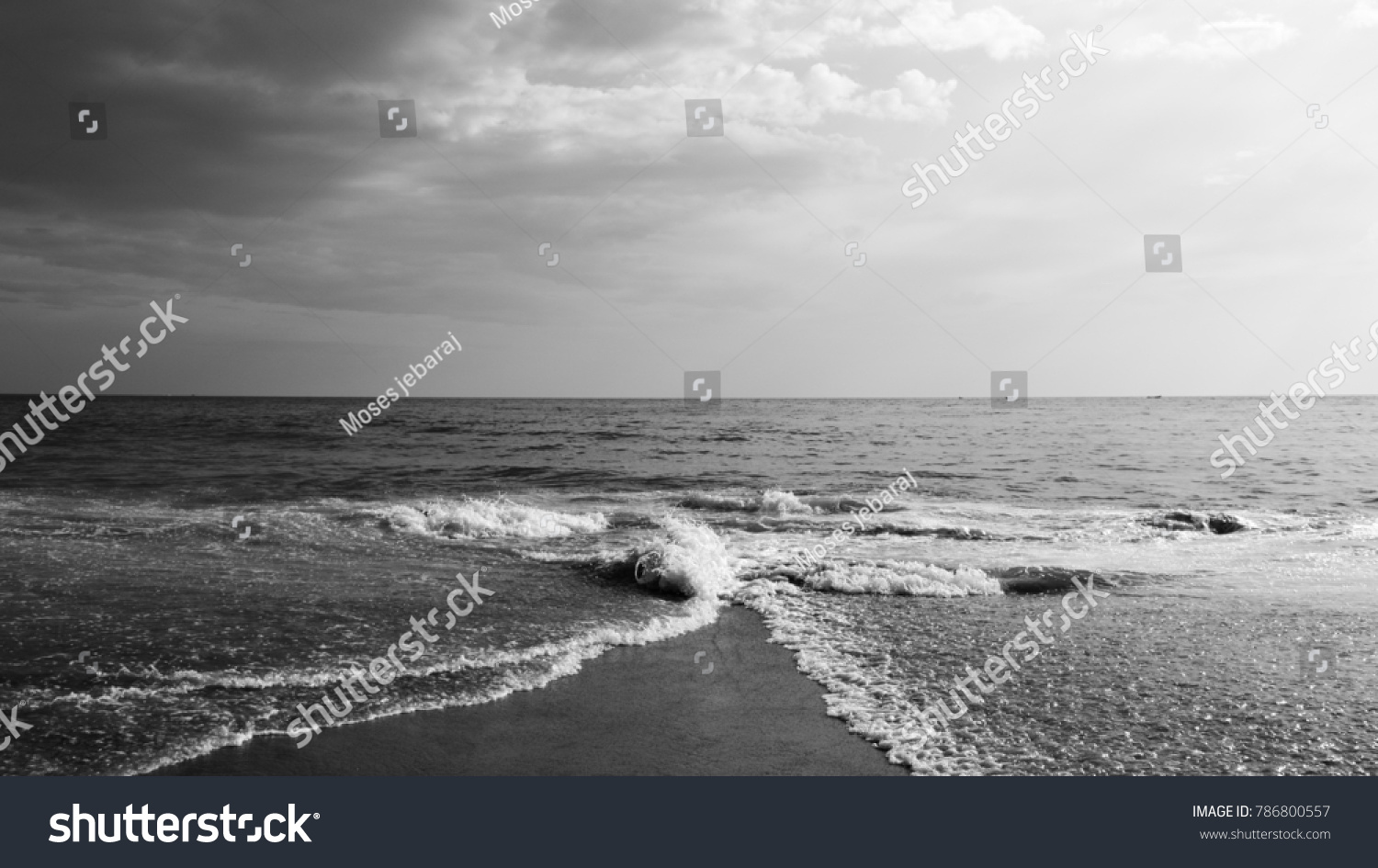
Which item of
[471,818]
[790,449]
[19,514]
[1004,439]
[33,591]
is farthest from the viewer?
[1004,439]

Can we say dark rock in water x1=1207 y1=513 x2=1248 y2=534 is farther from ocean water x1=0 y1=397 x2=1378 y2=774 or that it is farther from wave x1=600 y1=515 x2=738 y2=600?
wave x1=600 y1=515 x2=738 y2=600

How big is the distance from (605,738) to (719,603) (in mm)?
4423

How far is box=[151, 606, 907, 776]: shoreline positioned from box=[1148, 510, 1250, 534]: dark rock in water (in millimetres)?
13628

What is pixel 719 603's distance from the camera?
32.8ft

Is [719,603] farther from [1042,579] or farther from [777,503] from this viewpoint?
[777,503]

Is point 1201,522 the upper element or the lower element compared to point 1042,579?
upper

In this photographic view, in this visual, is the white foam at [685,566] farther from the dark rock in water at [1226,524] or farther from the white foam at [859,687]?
the dark rock in water at [1226,524]

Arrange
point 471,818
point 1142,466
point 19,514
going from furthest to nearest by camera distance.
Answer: point 1142,466 → point 19,514 → point 471,818

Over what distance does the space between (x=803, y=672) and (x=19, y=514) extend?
1604 cm

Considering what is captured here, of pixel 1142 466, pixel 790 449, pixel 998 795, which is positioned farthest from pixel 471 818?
pixel 790 449

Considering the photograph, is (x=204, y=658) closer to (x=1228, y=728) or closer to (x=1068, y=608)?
(x=1228, y=728)

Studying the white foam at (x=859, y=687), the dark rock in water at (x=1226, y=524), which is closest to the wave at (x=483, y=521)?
the white foam at (x=859, y=687)

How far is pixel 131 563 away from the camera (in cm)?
1088

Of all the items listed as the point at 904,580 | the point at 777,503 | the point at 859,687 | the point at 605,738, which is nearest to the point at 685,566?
the point at 904,580
